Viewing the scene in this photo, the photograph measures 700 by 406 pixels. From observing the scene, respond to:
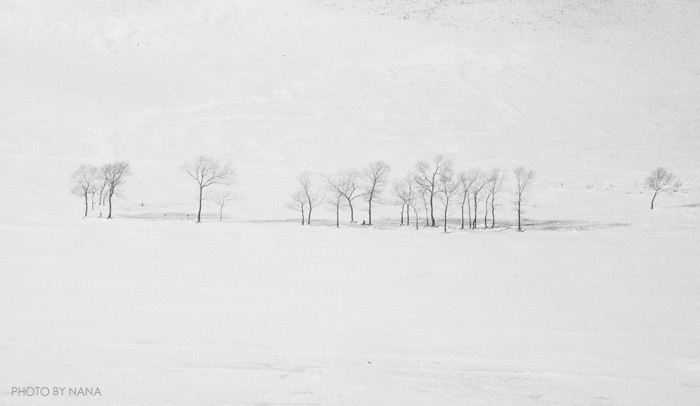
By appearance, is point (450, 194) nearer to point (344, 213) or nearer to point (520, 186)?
point (520, 186)

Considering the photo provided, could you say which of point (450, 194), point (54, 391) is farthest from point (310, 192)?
point (54, 391)

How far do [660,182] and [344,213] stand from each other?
4763 centimetres

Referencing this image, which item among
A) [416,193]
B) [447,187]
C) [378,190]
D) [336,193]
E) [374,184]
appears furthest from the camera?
[336,193]

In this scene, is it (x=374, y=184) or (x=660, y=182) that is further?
(x=660, y=182)

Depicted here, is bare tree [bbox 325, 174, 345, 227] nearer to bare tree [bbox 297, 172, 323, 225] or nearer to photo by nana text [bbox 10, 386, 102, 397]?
bare tree [bbox 297, 172, 323, 225]

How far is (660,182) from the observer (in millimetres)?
72688

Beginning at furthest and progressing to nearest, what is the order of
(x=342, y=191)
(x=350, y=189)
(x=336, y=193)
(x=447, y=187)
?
(x=350, y=189), (x=336, y=193), (x=342, y=191), (x=447, y=187)

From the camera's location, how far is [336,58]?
129125mm

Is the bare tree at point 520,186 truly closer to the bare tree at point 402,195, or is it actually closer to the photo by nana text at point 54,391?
the bare tree at point 402,195

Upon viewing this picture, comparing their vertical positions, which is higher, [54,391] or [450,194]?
[450,194]

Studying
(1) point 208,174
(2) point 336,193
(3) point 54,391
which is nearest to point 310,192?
(2) point 336,193

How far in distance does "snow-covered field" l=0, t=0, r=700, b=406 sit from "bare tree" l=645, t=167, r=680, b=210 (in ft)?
6.39

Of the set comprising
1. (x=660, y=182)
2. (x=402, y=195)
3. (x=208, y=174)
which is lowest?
(x=402, y=195)

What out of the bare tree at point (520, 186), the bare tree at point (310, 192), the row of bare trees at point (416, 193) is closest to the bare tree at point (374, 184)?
the row of bare trees at point (416, 193)
